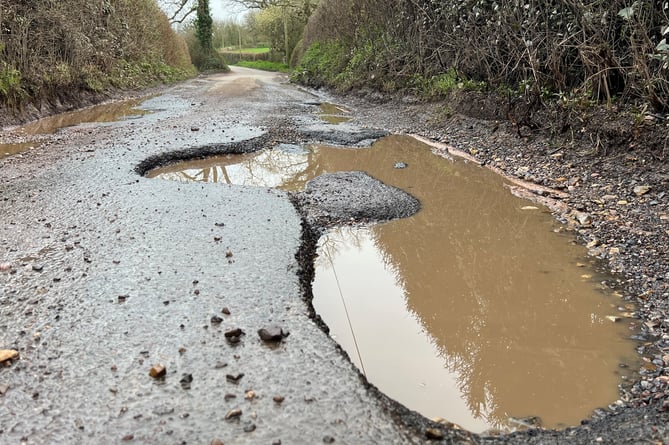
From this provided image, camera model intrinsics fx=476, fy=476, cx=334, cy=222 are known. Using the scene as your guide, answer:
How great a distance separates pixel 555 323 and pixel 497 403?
1.03 metres

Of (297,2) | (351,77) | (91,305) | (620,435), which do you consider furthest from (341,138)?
(297,2)

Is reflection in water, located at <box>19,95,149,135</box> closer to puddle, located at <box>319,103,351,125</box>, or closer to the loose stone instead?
puddle, located at <box>319,103,351,125</box>

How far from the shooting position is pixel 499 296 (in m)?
3.68

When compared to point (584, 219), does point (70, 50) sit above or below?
above

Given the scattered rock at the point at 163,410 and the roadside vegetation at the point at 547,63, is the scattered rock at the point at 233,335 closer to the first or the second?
the scattered rock at the point at 163,410

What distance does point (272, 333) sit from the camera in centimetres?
274

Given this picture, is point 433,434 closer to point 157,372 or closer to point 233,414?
point 233,414

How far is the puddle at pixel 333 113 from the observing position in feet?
37.2

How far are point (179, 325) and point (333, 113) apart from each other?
10554mm

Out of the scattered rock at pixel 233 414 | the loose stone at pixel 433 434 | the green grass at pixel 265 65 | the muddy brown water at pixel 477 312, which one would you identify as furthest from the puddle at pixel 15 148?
the green grass at pixel 265 65

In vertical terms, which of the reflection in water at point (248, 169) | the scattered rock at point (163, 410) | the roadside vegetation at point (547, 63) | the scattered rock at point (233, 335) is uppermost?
the roadside vegetation at point (547, 63)

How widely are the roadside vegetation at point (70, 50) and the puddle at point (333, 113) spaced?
678 cm

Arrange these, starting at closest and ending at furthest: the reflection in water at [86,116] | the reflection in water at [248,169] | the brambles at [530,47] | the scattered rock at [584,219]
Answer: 1. the scattered rock at [584,219]
2. the brambles at [530,47]
3. the reflection in water at [248,169]
4. the reflection in water at [86,116]

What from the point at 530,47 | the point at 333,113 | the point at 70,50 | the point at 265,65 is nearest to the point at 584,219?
the point at 530,47
